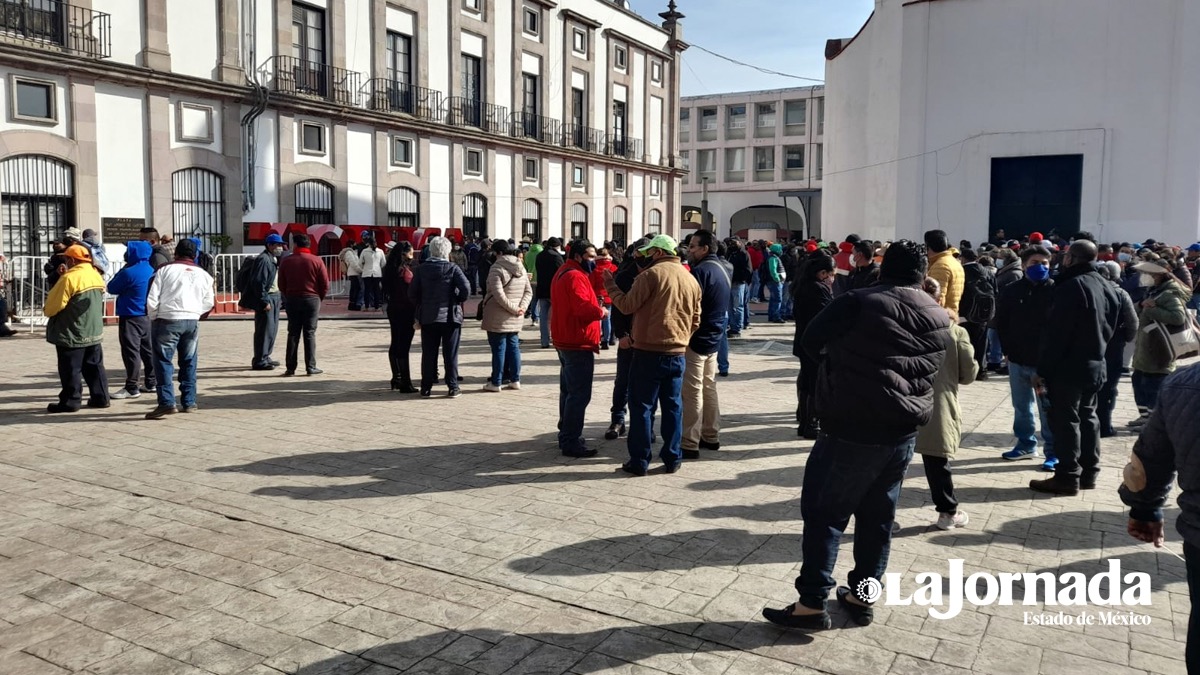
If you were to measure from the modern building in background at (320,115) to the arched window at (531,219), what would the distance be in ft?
0.22

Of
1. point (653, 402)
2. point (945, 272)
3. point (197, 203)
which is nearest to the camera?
point (653, 402)

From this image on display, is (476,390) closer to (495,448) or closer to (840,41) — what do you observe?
(495,448)

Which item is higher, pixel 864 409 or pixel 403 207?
pixel 403 207

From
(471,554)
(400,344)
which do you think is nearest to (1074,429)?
(471,554)

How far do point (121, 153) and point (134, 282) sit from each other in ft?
39.8

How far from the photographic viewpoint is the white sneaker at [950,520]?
5.38m

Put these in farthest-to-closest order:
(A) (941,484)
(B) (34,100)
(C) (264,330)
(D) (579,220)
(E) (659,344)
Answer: (D) (579,220), (B) (34,100), (C) (264,330), (E) (659,344), (A) (941,484)

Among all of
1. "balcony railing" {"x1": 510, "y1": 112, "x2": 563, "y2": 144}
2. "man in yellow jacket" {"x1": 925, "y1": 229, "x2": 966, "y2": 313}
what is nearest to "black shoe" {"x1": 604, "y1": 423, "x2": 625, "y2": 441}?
"man in yellow jacket" {"x1": 925, "y1": 229, "x2": 966, "y2": 313}

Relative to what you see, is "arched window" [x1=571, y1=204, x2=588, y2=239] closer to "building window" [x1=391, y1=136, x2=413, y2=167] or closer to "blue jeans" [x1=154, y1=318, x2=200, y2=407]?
"building window" [x1=391, y1=136, x2=413, y2=167]

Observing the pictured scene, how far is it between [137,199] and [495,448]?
627 inches

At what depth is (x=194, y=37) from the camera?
20.7 m

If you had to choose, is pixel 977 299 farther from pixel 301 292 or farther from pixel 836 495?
pixel 301 292

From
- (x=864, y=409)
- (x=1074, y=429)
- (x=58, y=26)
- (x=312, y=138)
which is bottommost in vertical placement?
(x=1074, y=429)

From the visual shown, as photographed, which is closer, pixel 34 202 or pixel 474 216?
pixel 34 202
